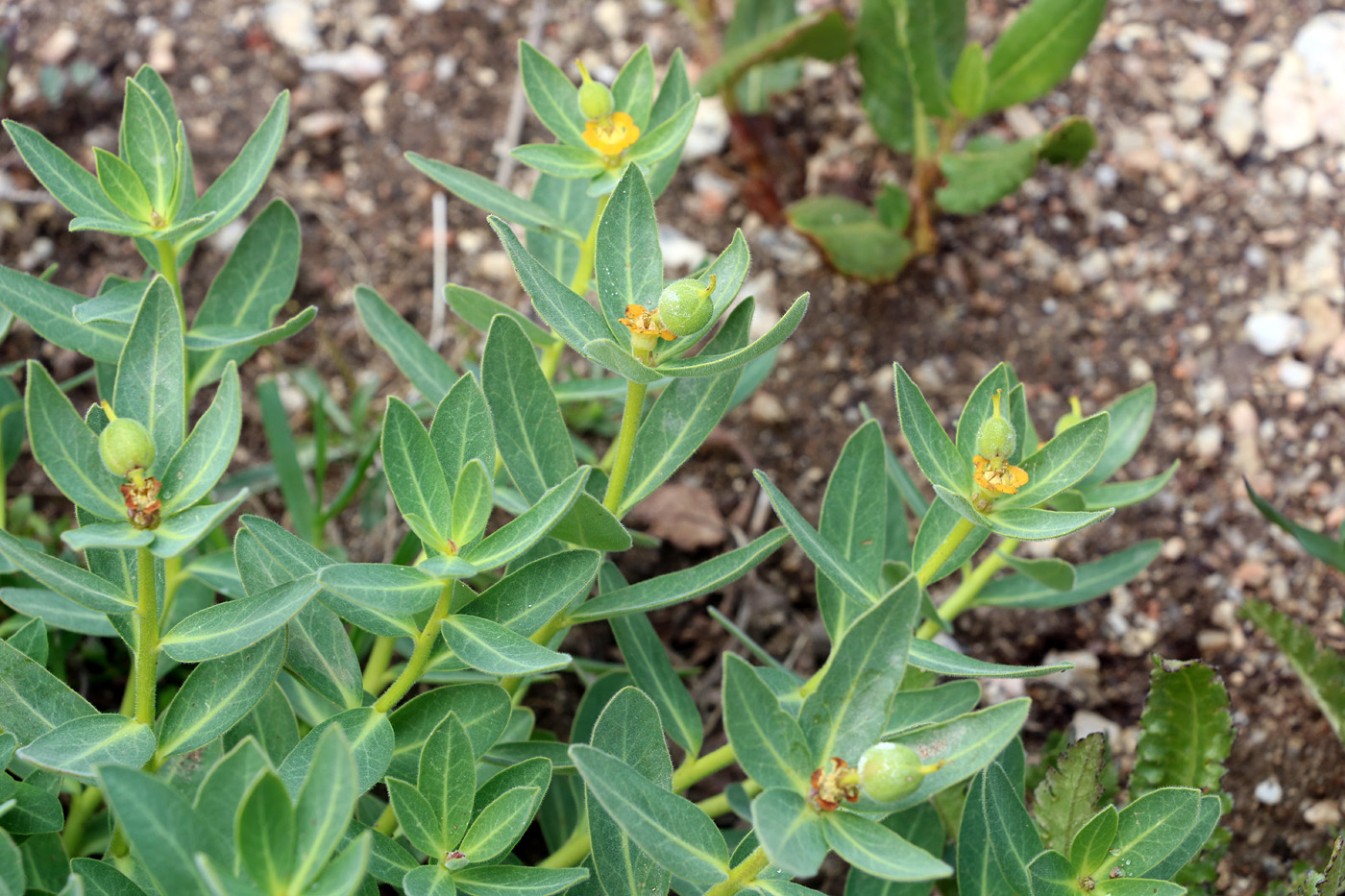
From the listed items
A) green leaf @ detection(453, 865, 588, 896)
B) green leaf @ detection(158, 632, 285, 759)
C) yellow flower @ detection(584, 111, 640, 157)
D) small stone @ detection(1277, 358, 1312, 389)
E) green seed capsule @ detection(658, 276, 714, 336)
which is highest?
yellow flower @ detection(584, 111, 640, 157)

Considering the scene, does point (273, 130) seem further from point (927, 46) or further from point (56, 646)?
point (927, 46)

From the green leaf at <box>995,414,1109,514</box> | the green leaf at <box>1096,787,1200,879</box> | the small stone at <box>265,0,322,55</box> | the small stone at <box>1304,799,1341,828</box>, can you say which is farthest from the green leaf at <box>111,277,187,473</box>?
the small stone at <box>1304,799,1341,828</box>

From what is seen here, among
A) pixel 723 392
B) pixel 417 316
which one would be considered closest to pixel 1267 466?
pixel 723 392

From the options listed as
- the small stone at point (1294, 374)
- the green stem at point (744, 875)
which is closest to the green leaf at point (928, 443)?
the green stem at point (744, 875)

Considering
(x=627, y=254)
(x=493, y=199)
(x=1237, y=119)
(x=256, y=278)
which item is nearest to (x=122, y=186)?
(x=256, y=278)

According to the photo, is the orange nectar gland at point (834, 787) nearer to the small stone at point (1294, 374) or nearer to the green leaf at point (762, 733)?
the green leaf at point (762, 733)

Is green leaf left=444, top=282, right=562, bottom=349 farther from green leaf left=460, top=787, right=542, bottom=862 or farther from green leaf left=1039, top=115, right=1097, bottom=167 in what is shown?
green leaf left=1039, top=115, right=1097, bottom=167
